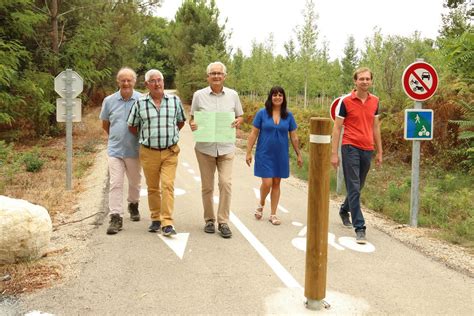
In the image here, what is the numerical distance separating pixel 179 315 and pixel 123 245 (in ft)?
7.23

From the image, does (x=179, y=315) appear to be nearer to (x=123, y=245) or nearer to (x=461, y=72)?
(x=123, y=245)

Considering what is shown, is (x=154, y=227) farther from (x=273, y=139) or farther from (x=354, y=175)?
(x=354, y=175)

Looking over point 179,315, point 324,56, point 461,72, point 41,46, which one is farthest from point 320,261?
point 324,56

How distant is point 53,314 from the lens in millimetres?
3924

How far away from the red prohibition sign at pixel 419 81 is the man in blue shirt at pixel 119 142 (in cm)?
381

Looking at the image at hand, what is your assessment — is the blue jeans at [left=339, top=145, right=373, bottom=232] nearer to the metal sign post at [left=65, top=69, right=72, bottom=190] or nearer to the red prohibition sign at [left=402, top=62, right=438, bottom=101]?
the red prohibition sign at [left=402, top=62, right=438, bottom=101]

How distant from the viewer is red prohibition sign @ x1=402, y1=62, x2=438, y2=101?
6887 millimetres

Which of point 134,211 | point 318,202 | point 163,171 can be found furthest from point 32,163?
point 318,202

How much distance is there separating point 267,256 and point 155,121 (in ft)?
7.17

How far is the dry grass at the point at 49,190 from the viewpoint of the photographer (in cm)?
467

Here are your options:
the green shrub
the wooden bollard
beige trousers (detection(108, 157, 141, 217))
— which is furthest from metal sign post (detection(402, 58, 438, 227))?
the green shrub

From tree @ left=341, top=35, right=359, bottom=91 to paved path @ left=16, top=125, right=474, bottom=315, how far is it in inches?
1369

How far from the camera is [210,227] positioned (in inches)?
262

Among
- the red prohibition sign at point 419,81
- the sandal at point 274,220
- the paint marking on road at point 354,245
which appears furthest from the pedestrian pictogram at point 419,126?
the sandal at point 274,220
